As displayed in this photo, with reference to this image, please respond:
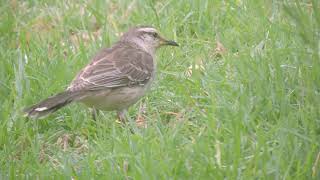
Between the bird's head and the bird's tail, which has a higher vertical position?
the bird's head

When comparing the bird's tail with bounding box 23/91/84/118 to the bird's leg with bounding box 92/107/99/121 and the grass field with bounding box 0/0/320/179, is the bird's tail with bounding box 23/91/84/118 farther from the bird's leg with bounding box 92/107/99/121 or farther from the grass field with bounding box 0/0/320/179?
the bird's leg with bounding box 92/107/99/121

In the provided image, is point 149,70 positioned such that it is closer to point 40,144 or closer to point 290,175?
point 40,144

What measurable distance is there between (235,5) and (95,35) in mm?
1915

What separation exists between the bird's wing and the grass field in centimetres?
29

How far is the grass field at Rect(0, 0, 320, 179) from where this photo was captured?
7027mm

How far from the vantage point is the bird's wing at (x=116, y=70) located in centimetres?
892

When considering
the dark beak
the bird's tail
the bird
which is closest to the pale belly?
the bird

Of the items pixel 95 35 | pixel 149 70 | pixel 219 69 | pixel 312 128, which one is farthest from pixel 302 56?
pixel 95 35

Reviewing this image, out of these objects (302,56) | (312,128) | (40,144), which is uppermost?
(302,56)

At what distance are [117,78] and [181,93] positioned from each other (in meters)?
0.73

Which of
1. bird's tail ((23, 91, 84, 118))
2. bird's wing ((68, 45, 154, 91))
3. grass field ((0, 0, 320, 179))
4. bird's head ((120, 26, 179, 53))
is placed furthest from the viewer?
bird's head ((120, 26, 179, 53))

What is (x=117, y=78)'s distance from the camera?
9211 millimetres

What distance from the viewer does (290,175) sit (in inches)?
270

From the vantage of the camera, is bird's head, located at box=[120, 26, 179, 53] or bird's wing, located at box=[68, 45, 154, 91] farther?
bird's head, located at box=[120, 26, 179, 53]
